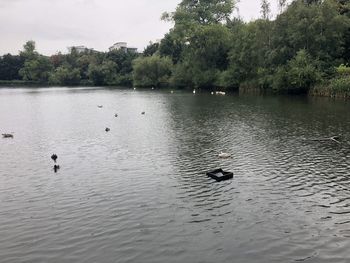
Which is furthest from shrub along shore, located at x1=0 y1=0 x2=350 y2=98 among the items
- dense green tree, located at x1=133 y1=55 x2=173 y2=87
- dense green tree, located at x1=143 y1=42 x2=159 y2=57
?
dense green tree, located at x1=143 y1=42 x2=159 y2=57

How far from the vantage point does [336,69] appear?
7569cm

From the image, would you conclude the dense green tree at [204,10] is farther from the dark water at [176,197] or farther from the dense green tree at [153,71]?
the dark water at [176,197]

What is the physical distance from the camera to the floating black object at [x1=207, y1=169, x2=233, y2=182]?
23.9m

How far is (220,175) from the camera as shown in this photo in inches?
950

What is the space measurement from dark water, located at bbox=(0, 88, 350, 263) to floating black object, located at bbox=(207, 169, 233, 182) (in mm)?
399

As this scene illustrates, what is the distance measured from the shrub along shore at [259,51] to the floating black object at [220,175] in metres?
54.2

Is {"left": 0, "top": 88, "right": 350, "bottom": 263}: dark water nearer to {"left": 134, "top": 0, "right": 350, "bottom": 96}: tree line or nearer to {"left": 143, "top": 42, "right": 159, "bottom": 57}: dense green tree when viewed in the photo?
{"left": 134, "top": 0, "right": 350, "bottom": 96}: tree line

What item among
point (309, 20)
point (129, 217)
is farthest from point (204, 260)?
point (309, 20)

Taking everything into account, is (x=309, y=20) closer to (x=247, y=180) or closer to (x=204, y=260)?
(x=247, y=180)

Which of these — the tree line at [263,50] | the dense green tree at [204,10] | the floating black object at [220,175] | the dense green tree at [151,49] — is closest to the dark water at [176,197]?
the floating black object at [220,175]

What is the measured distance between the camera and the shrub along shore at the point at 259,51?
79.2m

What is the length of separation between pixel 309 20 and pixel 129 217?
240 feet

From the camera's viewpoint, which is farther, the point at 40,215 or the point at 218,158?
the point at 218,158

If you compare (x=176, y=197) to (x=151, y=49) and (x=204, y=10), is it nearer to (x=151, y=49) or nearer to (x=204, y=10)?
(x=204, y=10)
